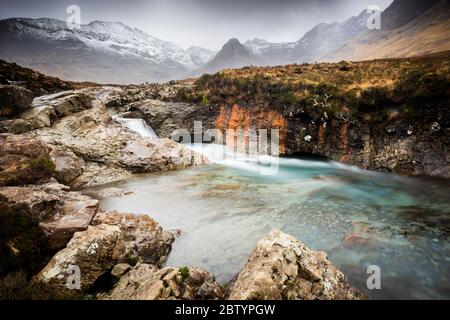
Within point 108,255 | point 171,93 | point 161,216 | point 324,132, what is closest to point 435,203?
point 324,132

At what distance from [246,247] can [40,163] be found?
9.59 meters

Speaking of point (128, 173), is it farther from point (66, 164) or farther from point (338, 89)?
point (338, 89)

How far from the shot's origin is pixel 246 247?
286 inches

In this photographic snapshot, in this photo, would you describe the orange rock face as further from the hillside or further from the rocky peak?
the rocky peak

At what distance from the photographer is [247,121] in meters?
19.2

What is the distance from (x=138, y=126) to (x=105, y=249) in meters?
14.5

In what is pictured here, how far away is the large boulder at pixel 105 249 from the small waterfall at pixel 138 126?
1175 centimetres

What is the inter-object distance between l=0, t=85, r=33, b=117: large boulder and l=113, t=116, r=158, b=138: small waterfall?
5.35 metres

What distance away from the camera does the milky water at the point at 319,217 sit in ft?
20.5

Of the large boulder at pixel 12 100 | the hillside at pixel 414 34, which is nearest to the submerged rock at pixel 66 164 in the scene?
the large boulder at pixel 12 100

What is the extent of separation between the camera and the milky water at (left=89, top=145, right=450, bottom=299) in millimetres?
6262

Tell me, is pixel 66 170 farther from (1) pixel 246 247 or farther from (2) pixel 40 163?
(1) pixel 246 247

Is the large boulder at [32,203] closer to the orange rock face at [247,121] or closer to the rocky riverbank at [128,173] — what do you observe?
the rocky riverbank at [128,173]

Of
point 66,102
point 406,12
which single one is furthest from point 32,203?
point 406,12
